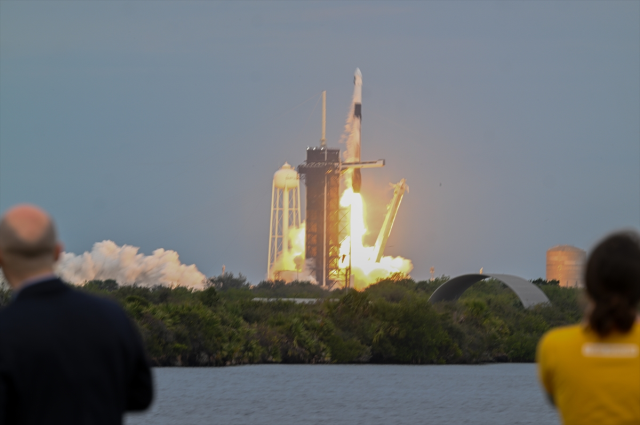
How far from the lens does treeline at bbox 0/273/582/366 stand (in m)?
46.7

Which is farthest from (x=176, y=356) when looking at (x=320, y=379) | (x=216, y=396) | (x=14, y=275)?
(x=14, y=275)

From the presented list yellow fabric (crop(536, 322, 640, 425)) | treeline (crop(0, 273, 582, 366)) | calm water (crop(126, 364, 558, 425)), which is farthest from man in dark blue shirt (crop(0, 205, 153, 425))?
treeline (crop(0, 273, 582, 366))

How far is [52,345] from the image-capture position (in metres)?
3.99

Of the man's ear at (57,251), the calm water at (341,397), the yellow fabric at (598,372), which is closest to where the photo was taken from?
the yellow fabric at (598,372)

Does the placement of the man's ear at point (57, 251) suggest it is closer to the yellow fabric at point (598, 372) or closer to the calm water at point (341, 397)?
the yellow fabric at point (598, 372)

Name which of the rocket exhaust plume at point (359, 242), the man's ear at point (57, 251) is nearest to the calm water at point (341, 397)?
the man's ear at point (57, 251)

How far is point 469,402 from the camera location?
3422 cm

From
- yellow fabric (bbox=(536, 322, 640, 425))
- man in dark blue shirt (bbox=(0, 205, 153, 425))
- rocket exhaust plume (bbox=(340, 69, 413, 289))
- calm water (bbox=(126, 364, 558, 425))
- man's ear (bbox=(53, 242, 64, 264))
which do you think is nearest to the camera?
man in dark blue shirt (bbox=(0, 205, 153, 425))

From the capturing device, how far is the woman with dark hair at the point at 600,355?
402 centimetres

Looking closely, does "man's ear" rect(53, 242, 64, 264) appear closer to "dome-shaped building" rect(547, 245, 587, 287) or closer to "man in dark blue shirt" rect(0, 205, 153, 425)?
"man in dark blue shirt" rect(0, 205, 153, 425)

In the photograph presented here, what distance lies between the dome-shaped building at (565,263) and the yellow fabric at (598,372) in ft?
357

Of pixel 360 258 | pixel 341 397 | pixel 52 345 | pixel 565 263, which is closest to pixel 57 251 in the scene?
pixel 52 345

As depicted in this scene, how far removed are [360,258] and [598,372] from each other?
104722mm

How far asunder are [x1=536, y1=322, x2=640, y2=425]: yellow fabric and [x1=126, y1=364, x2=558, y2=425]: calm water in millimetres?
24159
